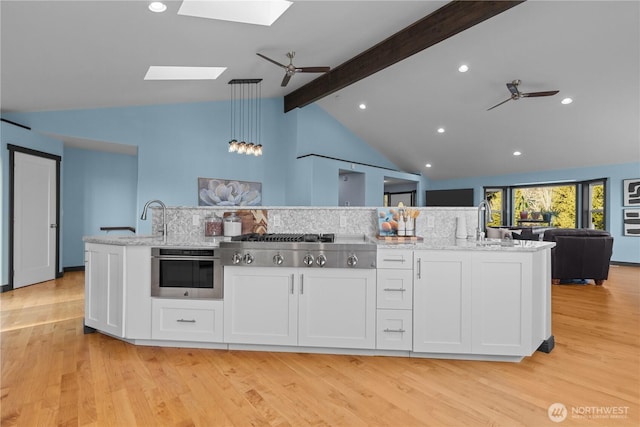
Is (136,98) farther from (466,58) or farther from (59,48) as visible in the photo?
(466,58)

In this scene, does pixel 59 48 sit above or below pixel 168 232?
above

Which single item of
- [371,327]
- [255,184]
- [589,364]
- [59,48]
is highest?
[59,48]

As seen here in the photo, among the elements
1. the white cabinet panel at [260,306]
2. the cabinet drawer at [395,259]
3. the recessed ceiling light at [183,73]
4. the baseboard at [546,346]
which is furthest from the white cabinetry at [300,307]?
the recessed ceiling light at [183,73]

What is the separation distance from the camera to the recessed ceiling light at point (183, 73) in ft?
15.6

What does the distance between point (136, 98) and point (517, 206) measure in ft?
30.6

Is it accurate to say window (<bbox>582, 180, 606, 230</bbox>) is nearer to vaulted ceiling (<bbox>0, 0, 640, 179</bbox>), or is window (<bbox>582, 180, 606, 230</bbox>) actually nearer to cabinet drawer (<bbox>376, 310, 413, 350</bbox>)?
vaulted ceiling (<bbox>0, 0, 640, 179</bbox>)

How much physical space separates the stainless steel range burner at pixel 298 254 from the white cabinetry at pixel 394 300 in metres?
0.12

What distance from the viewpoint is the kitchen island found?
92.4 inches

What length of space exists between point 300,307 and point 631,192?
8475 mm

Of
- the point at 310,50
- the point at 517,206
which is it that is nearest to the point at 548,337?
the point at 310,50

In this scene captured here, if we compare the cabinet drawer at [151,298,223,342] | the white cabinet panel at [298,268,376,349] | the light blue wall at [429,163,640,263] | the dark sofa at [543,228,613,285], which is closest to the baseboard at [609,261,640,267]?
the light blue wall at [429,163,640,263]

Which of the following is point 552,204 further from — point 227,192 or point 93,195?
point 93,195

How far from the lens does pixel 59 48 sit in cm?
343

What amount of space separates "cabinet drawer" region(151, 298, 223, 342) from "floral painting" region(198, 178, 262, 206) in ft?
13.2
